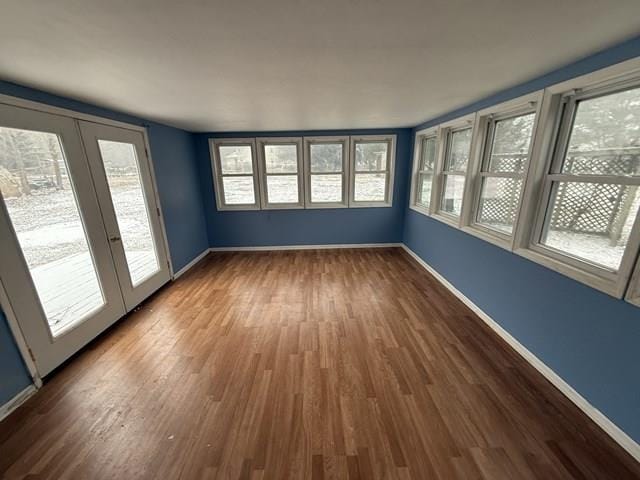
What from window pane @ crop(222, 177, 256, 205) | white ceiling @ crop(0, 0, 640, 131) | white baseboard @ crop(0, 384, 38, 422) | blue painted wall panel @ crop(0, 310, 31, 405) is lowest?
white baseboard @ crop(0, 384, 38, 422)

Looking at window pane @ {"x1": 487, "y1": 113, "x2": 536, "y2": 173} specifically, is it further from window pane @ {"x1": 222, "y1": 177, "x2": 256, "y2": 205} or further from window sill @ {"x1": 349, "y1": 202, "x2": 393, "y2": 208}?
window pane @ {"x1": 222, "y1": 177, "x2": 256, "y2": 205}

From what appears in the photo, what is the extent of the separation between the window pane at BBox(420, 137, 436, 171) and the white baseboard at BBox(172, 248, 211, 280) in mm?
4397

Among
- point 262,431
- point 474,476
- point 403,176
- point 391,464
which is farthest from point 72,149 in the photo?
point 403,176

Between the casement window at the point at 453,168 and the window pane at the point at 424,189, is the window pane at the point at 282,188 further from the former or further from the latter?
the casement window at the point at 453,168

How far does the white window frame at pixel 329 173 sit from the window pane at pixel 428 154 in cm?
131

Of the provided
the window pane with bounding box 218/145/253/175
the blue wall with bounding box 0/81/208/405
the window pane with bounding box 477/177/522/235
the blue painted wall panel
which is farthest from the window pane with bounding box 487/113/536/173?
the blue painted wall panel

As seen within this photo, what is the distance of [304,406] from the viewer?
5.67 ft

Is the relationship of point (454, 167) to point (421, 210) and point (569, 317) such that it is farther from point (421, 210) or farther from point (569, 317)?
point (569, 317)

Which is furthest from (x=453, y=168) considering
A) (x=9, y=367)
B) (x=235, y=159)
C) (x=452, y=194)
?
(x=9, y=367)

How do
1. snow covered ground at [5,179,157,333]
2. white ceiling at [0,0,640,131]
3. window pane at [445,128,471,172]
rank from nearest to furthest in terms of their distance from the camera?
white ceiling at [0,0,640,131] < snow covered ground at [5,179,157,333] < window pane at [445,128,471,172]

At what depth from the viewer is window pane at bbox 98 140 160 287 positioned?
2699 mm

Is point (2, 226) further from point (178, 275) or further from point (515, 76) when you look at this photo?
point (515, 76)

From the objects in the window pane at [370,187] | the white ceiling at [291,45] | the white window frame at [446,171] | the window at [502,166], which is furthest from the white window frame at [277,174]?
the window at [502,166]

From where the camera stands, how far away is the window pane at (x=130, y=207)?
8.86 feet
